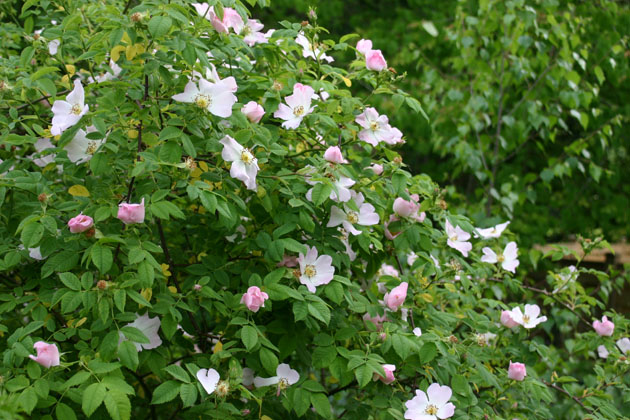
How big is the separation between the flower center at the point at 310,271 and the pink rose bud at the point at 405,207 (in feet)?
1.04

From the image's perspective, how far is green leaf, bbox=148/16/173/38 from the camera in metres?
1.33

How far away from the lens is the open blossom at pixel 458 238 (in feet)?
6.23

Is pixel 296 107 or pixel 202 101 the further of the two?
pixel 296 107

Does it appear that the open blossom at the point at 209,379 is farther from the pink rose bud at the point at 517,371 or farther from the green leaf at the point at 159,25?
the pink rose bud at the point at 517,371

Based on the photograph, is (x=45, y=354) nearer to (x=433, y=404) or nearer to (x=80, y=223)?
(x=80, y=223)

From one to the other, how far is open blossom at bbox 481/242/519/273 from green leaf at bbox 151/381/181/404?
113cm

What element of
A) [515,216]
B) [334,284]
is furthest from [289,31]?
[515,216]

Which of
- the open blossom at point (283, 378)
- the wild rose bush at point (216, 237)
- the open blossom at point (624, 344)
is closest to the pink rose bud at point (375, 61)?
the wild rose bush at point (216, 237)

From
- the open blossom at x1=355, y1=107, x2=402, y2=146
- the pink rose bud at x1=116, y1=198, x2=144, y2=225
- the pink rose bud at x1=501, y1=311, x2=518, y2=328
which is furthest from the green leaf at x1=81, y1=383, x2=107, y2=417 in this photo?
the pink rose bud at x1=501, y1=311, x2=518, y2=328

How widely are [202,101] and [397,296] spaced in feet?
2.30

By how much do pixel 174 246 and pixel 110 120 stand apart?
0.63m

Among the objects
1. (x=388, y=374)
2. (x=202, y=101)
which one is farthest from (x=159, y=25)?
(x=388, y=374)

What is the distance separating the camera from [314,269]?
1622mm

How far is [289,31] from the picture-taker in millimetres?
1682
